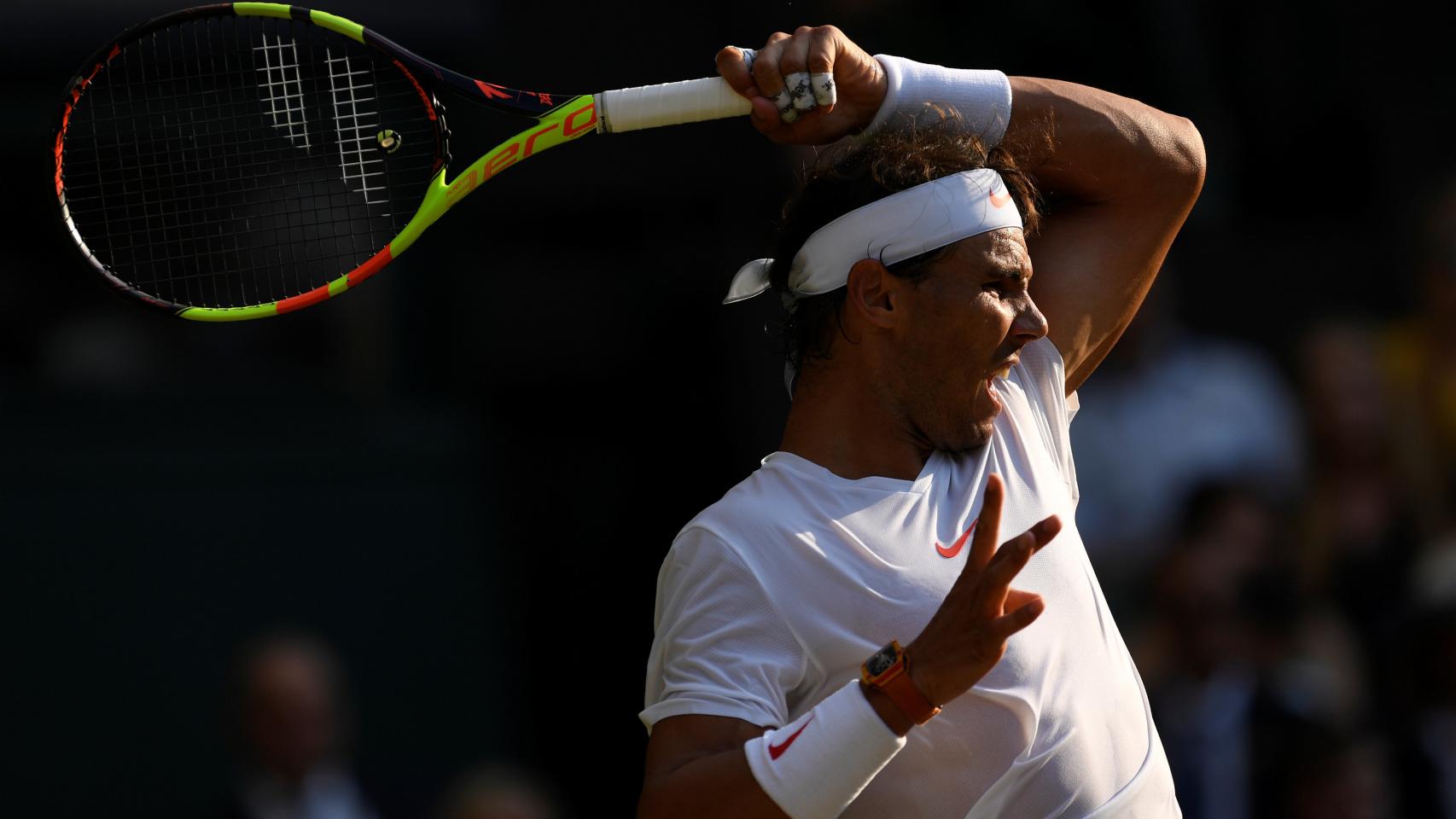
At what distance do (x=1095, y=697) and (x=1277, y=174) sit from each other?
5.05 meters

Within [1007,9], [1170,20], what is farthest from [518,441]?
[1170,20]

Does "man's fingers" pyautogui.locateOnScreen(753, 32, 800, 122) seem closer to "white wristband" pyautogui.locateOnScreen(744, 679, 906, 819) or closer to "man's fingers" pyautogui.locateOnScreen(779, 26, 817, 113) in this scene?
"man's fingers" pyautogui.locateOnScreen(779, 26, 817, 113)

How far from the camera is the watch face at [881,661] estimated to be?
2.78 meters

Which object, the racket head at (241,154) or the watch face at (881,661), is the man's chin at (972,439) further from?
the racket head at (241,154)

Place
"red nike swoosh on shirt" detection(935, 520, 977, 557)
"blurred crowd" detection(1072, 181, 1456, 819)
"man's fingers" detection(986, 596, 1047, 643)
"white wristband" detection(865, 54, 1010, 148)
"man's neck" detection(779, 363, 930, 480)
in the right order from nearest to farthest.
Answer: "man's fingers" detection(986, 596, 1047, 643) < "red nike swoosh on shirt" detection(935, 520, 977, 557) < "man's neck" detection(779, 363, 930, 480) < "white wristband" detection(865, 54, 1010, 148) < "blurred crowd" detection(1072, 181, 1456, 819)

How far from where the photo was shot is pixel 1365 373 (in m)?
6.35

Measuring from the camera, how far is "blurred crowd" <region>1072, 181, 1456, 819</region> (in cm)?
548

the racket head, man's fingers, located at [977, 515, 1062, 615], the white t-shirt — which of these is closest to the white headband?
the white t-shirt

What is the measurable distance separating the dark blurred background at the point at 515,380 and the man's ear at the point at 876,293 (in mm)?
3322

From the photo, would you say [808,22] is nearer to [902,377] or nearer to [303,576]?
[303,576]

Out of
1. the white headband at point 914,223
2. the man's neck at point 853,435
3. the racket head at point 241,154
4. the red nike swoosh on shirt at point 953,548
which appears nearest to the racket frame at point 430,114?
the racket head at point 241,154

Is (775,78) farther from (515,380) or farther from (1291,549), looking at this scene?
(515,380)

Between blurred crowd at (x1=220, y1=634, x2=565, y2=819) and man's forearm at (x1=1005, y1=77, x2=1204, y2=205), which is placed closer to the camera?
man's forearm at (x1=1005, y1=77, x2=1204, y2=205)

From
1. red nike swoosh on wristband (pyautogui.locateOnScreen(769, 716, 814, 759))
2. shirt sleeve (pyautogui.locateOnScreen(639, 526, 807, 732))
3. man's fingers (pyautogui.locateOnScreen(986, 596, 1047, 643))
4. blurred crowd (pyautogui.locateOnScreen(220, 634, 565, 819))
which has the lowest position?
blurred crowd (pyautogui.locateOnScreen(220, 634, 565, 819))
